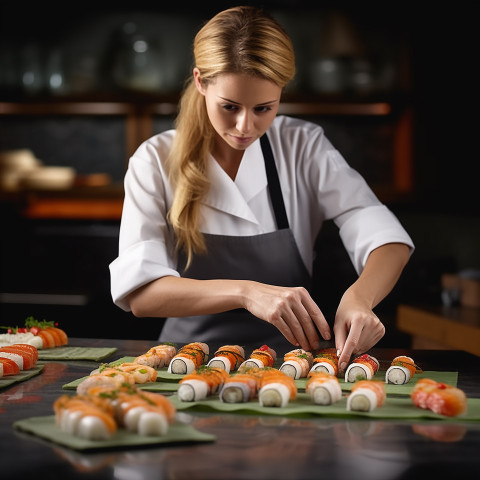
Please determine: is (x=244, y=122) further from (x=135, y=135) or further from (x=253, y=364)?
(x=135, y=135)

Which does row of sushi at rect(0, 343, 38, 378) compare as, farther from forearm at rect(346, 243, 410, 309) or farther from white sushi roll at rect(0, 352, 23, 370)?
forearm at rect(346, 243, 410, 309)

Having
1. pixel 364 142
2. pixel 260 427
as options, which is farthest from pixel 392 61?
pixel 260 427

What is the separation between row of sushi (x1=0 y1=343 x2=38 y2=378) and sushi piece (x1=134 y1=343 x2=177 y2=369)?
0.71ft

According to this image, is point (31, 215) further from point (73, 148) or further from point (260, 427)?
point (260, 427)

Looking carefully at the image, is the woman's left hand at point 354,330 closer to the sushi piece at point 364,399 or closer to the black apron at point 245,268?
the sushi piece at point 364,399

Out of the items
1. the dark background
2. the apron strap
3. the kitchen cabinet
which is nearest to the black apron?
the apron strap

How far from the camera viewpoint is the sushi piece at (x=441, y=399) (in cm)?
116

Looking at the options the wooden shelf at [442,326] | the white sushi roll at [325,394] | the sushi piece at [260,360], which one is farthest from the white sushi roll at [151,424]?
the wooden shelf at [442,326]

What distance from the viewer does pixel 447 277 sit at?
3.54 metres

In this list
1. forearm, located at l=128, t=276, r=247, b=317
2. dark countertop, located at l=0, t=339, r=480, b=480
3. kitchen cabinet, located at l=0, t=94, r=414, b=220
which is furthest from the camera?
kitchen cabinet, located at l=0, t=94, r=414, b=220

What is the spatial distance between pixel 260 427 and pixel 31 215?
10.8ft

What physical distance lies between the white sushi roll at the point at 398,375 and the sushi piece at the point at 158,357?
461 mm

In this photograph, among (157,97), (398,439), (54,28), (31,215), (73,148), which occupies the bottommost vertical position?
(398,439)

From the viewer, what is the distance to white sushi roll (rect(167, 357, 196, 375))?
148cm
